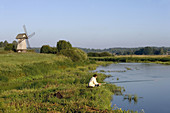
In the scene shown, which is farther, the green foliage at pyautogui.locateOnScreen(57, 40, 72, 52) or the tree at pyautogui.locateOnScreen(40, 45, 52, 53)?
the tree at pyautogui.locateOnScreen(40, 45, 52, 53)

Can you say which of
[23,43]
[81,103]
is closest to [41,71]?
[81,103]

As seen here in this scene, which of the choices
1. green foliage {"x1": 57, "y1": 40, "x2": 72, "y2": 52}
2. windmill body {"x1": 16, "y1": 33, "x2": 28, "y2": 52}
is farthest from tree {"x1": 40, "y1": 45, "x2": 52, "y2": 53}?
windmill body {"x1": 16, "y1": 33, "x2": 28, "y2": 52}

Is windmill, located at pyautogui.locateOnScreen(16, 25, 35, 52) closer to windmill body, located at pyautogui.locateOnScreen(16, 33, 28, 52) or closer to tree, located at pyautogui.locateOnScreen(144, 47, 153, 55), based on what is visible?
windmill body, located at pyautogui.locateOnScreen(16, 33, 28, 52)

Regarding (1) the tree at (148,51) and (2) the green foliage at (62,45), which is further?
(1) the tree at (148,51)

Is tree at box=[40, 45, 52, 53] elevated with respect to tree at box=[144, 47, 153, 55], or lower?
elevated

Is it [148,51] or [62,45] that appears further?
[148,51]

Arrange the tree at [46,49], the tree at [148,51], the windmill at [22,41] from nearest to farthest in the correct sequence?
the windmill at [22,41]
the tree at [46,49]
the tree at [148,51]

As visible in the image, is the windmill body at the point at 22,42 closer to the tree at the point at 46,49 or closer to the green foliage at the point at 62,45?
the tree at the point at 46,49

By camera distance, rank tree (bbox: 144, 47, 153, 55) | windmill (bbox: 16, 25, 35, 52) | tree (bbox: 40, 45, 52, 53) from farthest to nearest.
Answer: tree (bbox: 144, 47, 153, 55) < tree (bbox: 40, 45, 52, 53) < windmill (bbox: 16, 25, 35, 52)

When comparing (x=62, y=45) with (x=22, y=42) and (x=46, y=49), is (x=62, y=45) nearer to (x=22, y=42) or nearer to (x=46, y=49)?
(x=46, y=49)

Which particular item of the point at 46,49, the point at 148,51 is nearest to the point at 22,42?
the point at 46,49

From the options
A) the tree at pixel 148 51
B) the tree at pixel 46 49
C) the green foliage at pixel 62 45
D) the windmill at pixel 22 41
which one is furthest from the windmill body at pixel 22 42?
the tree at pixel 148 51

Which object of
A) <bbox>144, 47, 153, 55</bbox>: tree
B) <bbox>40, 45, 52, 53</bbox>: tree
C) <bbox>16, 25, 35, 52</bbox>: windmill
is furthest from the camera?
<bbox>144, 47, 153, 55</bbox>: tree

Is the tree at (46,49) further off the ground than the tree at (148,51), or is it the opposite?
the tree at (46,49)
